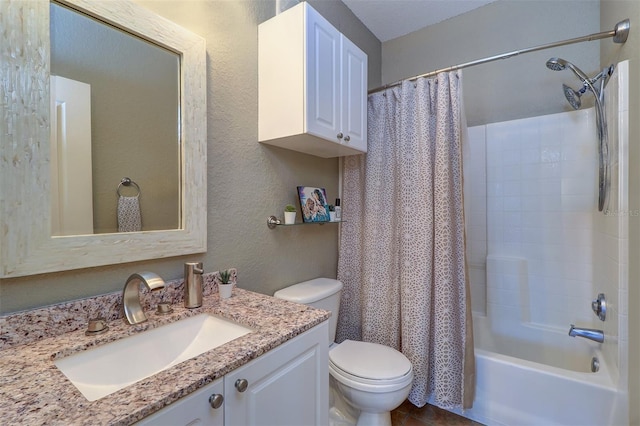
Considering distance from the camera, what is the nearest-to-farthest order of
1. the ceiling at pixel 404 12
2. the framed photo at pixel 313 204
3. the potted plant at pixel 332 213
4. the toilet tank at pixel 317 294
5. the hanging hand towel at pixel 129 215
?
the hanging hand towel at pixel 129 215, the toilet tank at pixel 317 294, the framed photo at pixel 313 204, the potted plant at pixel 332 213, the ceiling at pixel 404 12

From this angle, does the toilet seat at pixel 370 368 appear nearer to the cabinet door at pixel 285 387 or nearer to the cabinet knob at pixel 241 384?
the cabinet door at pixel 285 387

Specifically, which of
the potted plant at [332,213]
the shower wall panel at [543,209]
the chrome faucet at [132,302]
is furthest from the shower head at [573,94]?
the chrome faucet at [132,302]

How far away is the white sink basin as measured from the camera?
0.73 m

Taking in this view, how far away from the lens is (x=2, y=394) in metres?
0.55

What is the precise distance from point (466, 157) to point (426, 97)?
420 mm

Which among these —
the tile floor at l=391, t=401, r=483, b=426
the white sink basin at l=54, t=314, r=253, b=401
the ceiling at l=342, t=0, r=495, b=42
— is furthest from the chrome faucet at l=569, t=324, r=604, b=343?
the ceiling at l=342, t=0, r=495, b=42

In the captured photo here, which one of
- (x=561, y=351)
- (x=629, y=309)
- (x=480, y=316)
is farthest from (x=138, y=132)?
(x=561, y=351)

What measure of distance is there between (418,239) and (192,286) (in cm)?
120

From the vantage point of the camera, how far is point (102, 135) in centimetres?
94

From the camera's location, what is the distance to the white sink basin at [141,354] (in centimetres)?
73

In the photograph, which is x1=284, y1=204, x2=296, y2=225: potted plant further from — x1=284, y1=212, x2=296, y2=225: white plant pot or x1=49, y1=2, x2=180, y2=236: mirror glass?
x1=49, y1=2, x2=180, y2=236: mirror glass

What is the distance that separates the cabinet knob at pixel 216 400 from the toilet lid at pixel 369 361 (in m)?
0.85

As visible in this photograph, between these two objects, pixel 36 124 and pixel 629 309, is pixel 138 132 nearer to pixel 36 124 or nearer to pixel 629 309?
pixel 36 124

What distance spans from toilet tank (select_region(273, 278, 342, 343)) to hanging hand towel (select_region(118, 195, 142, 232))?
725 millimetres
